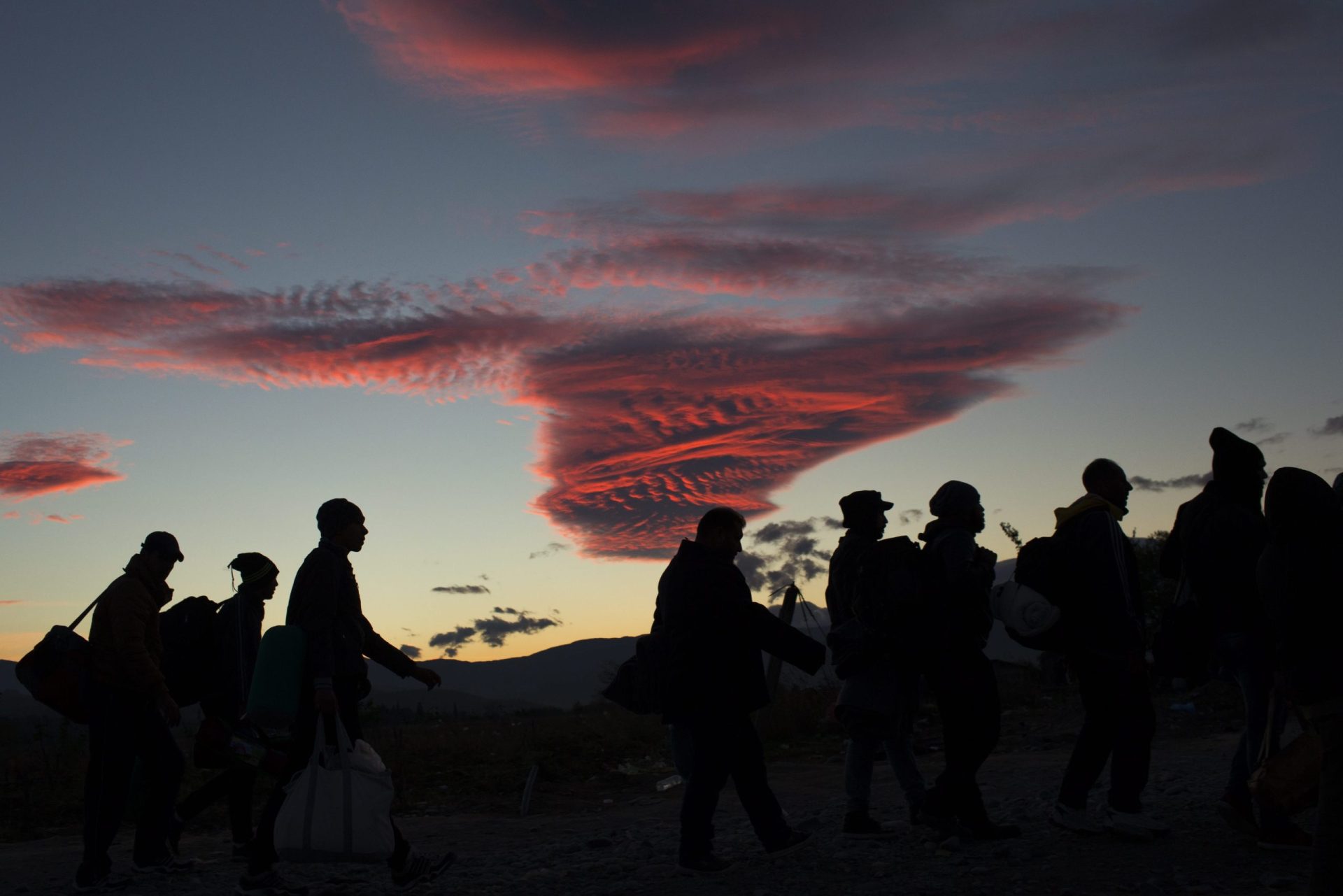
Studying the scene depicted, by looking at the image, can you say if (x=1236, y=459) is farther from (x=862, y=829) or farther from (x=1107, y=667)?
(x=862, y=829)

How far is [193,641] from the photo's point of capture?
312 inches

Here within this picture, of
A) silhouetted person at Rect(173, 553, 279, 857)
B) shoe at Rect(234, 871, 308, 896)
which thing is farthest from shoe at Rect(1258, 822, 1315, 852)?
silhouetted person at Rect(173, 553, 279, 857)

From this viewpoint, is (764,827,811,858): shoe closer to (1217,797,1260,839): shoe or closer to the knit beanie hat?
(1217,797,1260,839): shoe

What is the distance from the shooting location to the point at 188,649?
7891 millimetres

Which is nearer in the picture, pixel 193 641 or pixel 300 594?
pixel 300 594

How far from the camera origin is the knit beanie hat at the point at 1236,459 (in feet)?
21.8

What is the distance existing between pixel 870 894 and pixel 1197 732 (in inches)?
379

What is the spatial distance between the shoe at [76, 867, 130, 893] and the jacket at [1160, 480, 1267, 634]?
6.69 meters

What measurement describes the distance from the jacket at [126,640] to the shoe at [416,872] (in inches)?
76.2

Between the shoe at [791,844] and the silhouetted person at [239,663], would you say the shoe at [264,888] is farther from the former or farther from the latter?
the shoe at [791,844]

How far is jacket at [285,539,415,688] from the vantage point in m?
6.25

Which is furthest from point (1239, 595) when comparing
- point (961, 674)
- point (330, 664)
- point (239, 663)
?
point (239, 663)

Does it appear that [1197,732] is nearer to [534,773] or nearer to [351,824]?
[534,773]

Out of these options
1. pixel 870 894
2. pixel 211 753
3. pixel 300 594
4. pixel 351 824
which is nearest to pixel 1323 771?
pixel 870 894
